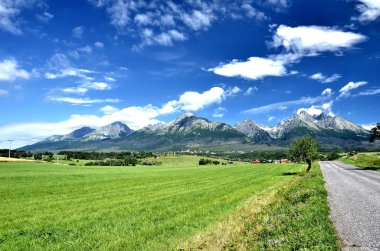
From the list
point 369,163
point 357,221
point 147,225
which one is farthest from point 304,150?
point 147,225

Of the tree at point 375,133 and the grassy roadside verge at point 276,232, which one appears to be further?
the tree at point 375,133

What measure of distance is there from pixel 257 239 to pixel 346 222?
6.63m

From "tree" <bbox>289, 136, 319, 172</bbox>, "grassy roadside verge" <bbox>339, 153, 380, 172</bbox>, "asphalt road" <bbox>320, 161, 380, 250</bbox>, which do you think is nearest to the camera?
"asphalt road" <bbox>320, 161, 380, 250</bbox>

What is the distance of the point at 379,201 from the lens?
26.6 meters

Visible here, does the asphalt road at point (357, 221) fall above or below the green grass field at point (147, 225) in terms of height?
above

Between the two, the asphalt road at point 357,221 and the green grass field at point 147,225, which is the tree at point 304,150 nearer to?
the asphalt road at point 357,221

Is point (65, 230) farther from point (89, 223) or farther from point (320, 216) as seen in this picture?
point (320, 216)

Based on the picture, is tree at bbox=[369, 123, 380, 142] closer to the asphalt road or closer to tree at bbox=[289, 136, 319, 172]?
tree at bbox=[289, 136, 319, 172]

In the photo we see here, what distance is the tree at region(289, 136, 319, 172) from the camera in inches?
3273

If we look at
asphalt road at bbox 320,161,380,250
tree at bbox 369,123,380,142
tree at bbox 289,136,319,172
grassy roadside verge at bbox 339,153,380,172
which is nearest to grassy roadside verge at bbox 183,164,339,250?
asphalt road at bbox 320,161,380,250

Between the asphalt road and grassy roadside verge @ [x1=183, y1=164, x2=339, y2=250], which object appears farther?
the asphalt road

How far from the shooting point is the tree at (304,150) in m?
83.1

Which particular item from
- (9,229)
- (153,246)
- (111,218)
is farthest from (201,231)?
(9,229)

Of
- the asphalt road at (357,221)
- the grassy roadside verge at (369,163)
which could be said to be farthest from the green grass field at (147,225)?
the grassy roadside verge at (369,163)
